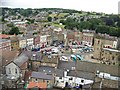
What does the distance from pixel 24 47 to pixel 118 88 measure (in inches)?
242

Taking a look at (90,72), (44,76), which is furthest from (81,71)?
(44,76)

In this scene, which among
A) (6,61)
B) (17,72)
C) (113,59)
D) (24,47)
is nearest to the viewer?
(17,72)

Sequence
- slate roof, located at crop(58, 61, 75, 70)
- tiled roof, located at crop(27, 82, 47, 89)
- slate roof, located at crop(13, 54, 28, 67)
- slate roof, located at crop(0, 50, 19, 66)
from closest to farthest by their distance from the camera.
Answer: tiled roof, located at crop(27, 82, 47, 89), slate roof, located at crop(13, 54, 28, 67), slate roof, located at crop(58, 61, 75, 70), slate roof, located at crop(0, 50, 19, 66)

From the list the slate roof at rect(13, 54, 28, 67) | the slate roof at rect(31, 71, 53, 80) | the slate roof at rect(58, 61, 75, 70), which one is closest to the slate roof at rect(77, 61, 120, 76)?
the slate roof at rect(58, 61, 75, 70)

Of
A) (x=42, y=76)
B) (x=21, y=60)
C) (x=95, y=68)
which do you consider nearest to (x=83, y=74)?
(x=95, y=68)

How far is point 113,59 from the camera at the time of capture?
7738 mm

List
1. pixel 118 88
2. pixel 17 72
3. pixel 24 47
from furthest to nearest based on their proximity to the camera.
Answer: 1. pixel 24 47
2. pixel 17 72
3. pixel 118 88

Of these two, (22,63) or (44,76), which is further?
(22,63)

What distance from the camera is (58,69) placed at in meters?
5.79

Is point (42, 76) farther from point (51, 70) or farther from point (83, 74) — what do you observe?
point (83, 74)

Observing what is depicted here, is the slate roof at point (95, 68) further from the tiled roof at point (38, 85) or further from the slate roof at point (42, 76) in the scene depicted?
the tiled roof at point (38, 85)

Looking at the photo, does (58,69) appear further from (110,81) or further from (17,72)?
(110,81)

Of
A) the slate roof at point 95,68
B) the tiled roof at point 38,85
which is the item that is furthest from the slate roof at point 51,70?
the tiled roof at point 38,85

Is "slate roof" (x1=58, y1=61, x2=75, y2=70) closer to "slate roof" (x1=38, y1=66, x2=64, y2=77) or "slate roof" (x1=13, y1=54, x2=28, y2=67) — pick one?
"slate roof" (x1=38, y1=66, x2=64, y2=77)
